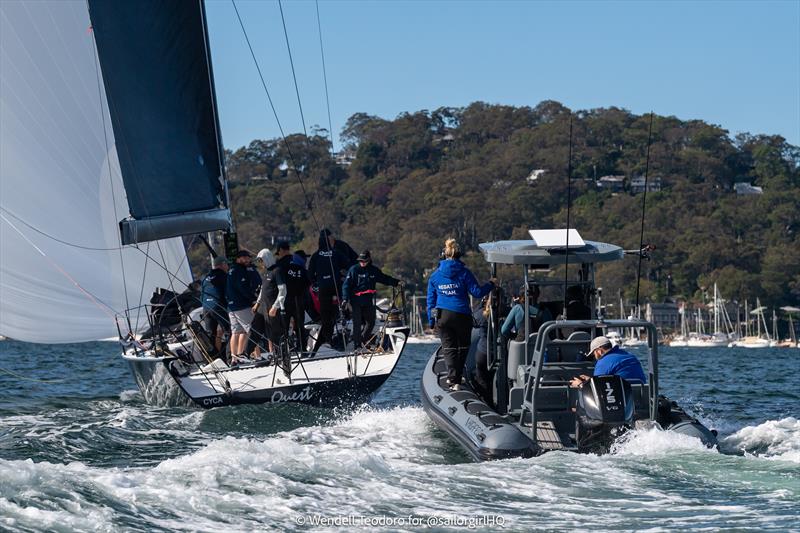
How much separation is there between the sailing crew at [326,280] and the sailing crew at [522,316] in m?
3.68

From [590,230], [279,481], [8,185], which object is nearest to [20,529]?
[279,481]

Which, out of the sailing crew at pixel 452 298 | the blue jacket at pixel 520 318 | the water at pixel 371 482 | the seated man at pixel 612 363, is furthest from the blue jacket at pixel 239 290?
the seated man at pixel 612 363

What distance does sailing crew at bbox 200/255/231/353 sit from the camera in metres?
15.0

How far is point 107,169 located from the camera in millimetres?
16484

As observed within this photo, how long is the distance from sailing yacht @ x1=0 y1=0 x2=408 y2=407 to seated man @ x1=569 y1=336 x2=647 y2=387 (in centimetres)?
427

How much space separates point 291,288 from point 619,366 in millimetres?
5215

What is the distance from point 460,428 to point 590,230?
83.2 metres

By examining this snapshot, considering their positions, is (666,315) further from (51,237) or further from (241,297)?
(241,297)

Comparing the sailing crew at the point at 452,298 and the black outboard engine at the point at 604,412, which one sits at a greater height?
the sailing crew at the point at 452,298

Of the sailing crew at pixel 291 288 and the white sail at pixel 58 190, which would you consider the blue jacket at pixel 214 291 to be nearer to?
the white sail at pixel 58 190

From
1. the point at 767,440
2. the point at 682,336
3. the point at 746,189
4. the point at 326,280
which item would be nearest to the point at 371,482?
the point at 767,440

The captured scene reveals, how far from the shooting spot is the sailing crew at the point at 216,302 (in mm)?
14992

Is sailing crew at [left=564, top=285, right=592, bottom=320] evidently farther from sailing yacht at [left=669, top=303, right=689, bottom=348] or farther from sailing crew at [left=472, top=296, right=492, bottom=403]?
sailing yacht at [left=669, top=303, right=689, bottom=348]

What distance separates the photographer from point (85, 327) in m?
15.7
